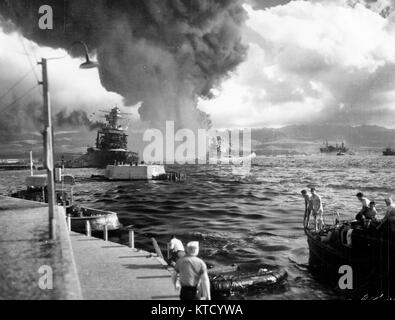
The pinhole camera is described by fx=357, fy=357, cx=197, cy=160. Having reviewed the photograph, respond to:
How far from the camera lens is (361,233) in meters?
13.1

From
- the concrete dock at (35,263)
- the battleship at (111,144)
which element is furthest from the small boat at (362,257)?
the battleship at (111,144)

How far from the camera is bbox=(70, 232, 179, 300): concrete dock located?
364 inches

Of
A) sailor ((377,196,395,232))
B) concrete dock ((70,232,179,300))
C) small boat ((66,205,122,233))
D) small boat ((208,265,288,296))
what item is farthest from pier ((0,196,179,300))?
small boat ((66,205,122,233))

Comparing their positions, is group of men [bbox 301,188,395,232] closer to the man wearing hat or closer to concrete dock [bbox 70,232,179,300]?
concrete dock [bbox 70,232,179,300]

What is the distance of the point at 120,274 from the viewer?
10867mm

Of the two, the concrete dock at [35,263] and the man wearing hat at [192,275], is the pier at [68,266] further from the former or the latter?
the man wearing hat at [192,275]

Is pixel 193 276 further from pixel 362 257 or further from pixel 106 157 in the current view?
pixel 106 157

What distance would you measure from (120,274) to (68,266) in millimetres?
3747

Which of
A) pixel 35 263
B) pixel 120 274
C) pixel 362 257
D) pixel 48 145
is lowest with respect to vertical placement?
pixel 362 257

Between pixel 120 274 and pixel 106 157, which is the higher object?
pixel 106 157

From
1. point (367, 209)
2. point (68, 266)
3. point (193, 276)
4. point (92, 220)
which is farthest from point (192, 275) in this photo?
point (92, 220)
